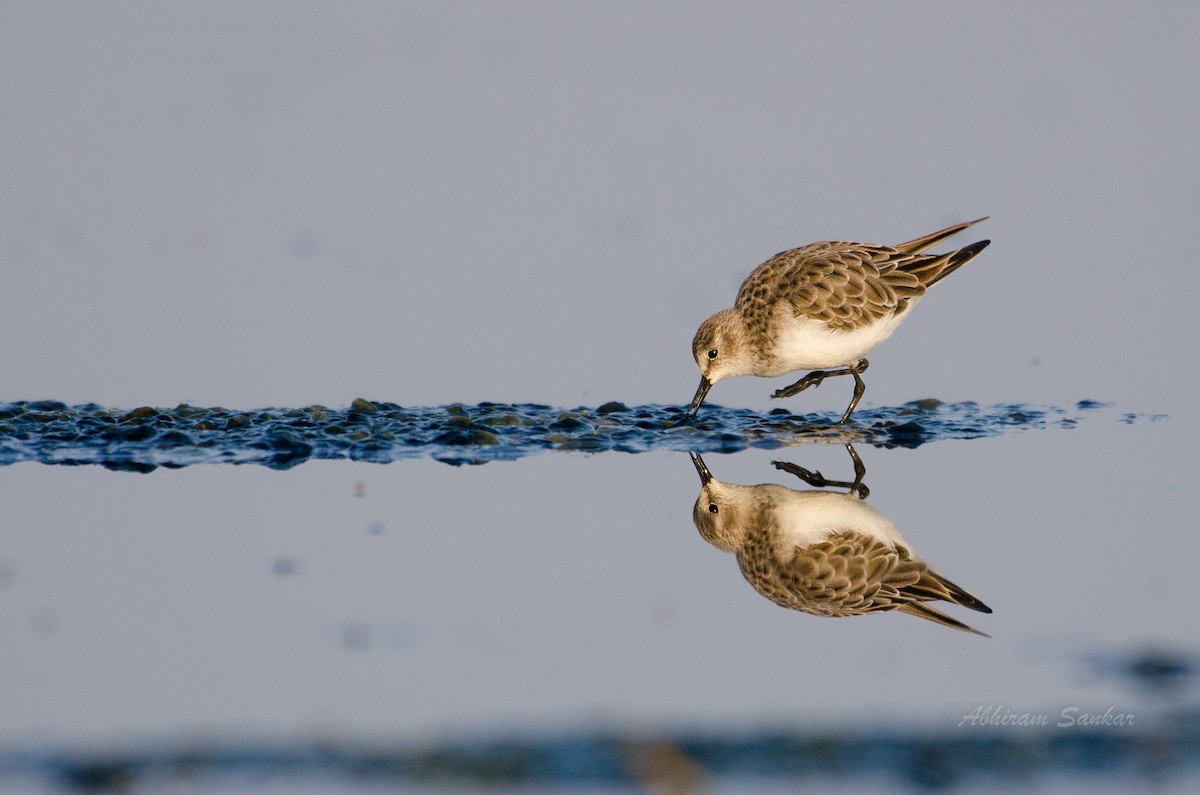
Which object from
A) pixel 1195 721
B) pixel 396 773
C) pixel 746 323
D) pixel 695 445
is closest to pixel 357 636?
pixel 396 773

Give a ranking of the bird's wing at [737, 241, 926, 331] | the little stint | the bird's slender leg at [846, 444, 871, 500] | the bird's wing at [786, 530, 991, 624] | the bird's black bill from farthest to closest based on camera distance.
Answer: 1. the bird's wing at [737, 241, 926, 331]
2. the little stint
3. the bird's black bill
4. the bird's slender leg at [846, 444, 871, 500]
5. the bird's wing at [786, 530, 991, 624]

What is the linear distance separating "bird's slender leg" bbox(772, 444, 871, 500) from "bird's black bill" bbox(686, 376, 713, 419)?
4.21 feet

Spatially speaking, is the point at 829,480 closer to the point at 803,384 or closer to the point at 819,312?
the point at 819,312

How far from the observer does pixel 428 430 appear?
1071 centimetres

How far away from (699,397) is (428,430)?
2.18 metres

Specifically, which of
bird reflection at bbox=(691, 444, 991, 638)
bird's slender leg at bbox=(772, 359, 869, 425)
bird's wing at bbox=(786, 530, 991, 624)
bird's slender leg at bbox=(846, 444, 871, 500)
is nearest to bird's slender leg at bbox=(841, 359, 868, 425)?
bird's slender leg at bbox=(772, 359, 869, 425)

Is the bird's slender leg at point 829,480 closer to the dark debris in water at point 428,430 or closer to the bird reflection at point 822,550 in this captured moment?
the bird reflection at point 822,550

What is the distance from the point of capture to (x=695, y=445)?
1067 centimetres

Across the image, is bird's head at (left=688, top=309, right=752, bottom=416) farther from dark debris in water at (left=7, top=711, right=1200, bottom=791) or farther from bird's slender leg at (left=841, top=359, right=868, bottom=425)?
dark debris in water at (left=7, top=711, right=1200, bottom=791)

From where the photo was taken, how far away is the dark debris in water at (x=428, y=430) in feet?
33.5

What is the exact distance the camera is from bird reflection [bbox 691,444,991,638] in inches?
296

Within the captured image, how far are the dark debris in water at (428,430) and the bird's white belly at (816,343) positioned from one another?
55 centimetres

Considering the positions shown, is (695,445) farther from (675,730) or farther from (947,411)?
(675,730)

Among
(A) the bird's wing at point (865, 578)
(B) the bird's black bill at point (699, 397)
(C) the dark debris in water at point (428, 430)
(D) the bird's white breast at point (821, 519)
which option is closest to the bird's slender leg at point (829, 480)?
(D) the bird's white breast at point (821, 519)
